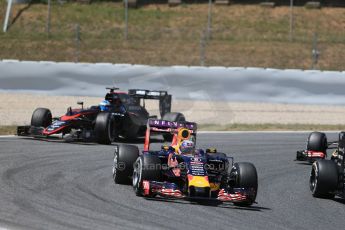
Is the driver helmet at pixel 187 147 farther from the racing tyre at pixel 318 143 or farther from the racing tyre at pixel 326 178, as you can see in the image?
the racing tyre at pixel 318 143

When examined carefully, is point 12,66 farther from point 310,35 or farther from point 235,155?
point 310,35

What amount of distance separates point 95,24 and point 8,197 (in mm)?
30116

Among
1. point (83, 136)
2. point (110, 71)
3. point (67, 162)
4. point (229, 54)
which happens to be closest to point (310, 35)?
point (229, 54)

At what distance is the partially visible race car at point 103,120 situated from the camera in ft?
67.5

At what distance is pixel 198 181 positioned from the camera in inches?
482

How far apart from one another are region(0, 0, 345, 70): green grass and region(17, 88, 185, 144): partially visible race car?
Result: 12952mm

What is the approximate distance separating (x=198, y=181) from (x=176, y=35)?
27.1 metres

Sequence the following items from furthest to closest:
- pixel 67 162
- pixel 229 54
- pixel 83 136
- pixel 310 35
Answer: pixel 310 35 < pixel 229 54 < pixel 83 136 < pixel 67 162

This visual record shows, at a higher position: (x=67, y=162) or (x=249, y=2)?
(x=249, y=2)

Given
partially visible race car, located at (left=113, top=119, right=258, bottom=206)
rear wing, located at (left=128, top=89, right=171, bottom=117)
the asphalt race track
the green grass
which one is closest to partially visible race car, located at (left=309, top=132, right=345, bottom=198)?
the asphalt race track

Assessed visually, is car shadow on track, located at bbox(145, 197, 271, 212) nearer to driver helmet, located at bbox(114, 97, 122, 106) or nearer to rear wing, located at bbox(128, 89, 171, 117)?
driver helmet, located at bbox(114, 97, 122, 106)

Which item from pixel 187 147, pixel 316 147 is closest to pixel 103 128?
pixel 316 147

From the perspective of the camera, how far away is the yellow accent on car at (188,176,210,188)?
39.9ft

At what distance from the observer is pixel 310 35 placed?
1593 inches
